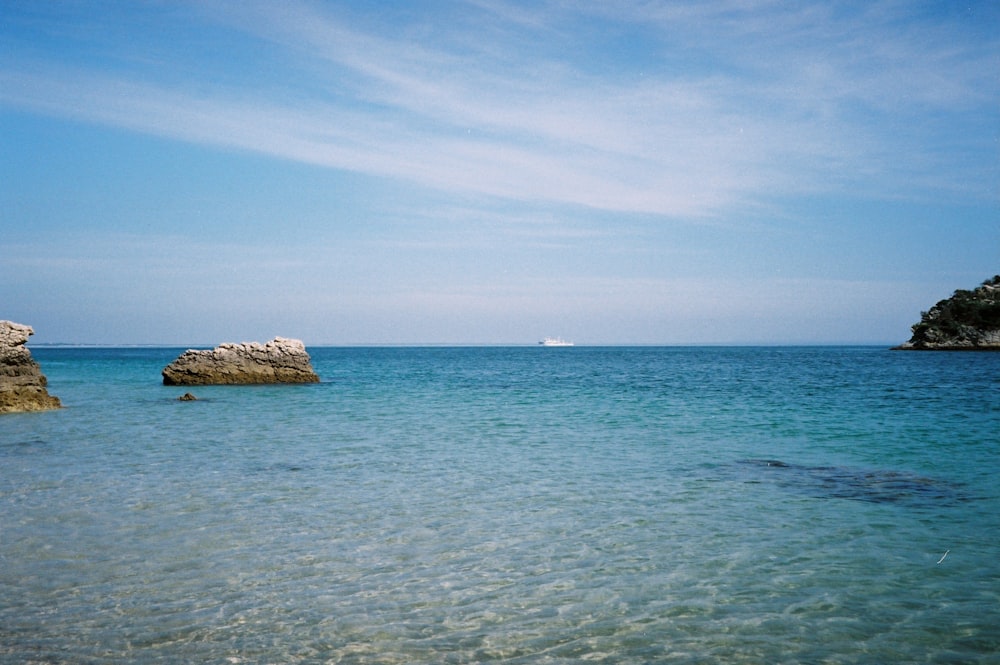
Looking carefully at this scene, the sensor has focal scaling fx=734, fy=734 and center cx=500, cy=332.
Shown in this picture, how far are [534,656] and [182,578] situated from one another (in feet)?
14.7

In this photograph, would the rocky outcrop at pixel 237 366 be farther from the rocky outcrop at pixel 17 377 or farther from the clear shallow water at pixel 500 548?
the clear shallow water at pixel 500 548

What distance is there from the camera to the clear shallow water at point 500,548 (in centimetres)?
675

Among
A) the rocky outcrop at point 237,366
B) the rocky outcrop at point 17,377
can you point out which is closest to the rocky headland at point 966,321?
the rocky outcrop at point 237,366

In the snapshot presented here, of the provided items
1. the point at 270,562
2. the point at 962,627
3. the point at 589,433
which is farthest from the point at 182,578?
the point at 589,433

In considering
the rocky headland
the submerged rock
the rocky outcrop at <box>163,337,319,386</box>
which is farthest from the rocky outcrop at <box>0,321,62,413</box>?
the rocky headland

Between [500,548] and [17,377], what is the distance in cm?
2935

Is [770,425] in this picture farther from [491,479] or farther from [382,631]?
[382,631]

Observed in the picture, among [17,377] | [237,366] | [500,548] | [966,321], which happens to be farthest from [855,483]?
[966,321]

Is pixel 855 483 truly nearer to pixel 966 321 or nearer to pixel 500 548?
pixel 500 548

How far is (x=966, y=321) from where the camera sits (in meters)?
122

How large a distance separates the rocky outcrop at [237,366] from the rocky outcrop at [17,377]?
56.7 ft

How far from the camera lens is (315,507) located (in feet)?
40.4

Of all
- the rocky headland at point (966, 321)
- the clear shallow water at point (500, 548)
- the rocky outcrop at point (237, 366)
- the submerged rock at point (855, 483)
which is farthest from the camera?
the rocky headland at point (966, 321)

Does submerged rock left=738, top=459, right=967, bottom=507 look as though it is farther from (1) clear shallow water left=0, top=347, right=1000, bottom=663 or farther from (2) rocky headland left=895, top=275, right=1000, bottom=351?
(2) rocky headland left=895, top=275, right=1000, bottom=351
